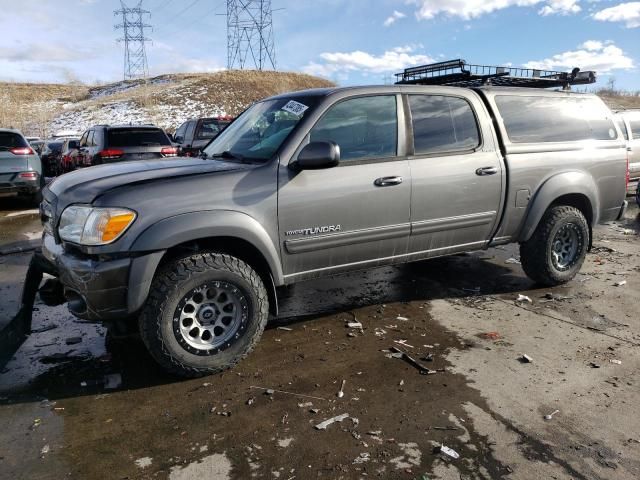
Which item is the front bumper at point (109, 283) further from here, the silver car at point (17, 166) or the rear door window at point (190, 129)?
the rear door window at point (190, 129)

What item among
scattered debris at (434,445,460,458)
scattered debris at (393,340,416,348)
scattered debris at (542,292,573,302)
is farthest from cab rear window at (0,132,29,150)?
scattered debris at (434,445,460,458)

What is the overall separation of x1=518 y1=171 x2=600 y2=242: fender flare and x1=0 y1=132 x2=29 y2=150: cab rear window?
10019 millimetres

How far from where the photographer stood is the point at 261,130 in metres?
4.16

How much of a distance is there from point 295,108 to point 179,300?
175 centimetres

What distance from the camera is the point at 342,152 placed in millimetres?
3879

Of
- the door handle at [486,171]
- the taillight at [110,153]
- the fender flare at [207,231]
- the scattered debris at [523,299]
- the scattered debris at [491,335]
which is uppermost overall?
the taillight at [110,153]

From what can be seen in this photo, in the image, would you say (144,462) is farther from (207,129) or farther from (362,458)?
(207,129)

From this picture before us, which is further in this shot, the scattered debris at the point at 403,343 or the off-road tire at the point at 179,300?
the scattered debris at the point at 403,343

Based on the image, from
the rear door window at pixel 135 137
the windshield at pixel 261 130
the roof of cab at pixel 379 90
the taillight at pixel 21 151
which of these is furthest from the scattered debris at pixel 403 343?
the taillight at pixel 21 151

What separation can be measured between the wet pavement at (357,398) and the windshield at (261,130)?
5.03 feet

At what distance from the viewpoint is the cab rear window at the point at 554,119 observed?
4.83 metres

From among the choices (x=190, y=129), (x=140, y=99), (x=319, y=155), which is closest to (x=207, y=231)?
(x=319, y=155)

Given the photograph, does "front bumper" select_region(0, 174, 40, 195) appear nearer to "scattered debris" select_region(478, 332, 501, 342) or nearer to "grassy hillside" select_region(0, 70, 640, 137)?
"scattered debris" select_region(478, 332, 501, 342)

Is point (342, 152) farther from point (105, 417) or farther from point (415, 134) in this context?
point (105, 417)
